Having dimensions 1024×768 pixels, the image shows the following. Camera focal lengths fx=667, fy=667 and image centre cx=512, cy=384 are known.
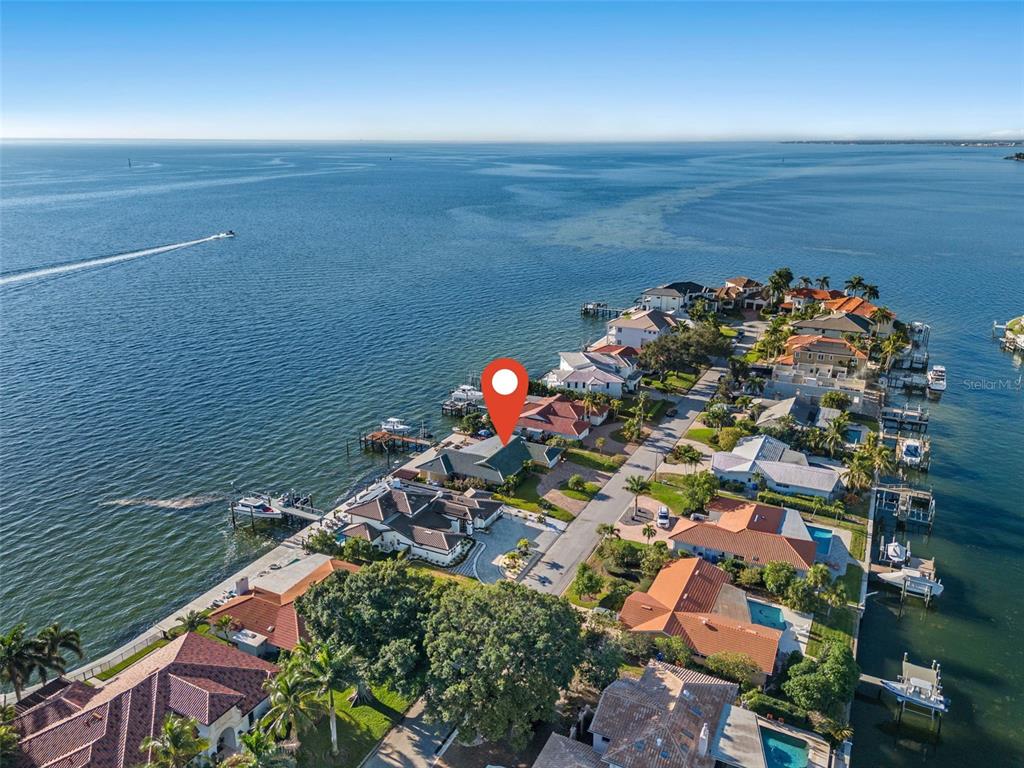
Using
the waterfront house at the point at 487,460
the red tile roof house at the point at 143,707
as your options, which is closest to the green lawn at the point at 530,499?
the waterfront house at the point at 487,460

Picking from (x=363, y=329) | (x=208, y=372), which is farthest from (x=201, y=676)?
(x=363, y=329)

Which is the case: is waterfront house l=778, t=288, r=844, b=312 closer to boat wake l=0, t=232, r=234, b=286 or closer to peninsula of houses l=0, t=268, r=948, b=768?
peninsula of houses l=0, t=268, r=948, b=768

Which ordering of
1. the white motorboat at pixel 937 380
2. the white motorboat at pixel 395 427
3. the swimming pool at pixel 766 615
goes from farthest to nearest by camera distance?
1. the white motorboat at pixel 937 380
2. the white motorboat at pixel 395 427
3. the swimming pool at pixel 766 615

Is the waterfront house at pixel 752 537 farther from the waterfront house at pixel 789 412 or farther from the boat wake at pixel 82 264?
the boat wake at pixel 82 264

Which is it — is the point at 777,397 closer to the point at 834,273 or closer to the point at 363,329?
the point at 363,329

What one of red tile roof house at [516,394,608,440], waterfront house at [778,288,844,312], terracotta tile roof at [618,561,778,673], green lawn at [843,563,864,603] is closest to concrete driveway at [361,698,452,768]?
terracotta tile roof at [618,561,778,673]

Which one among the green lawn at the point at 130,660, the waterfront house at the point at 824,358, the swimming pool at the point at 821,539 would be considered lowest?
the green lawn at the point at 130,660
